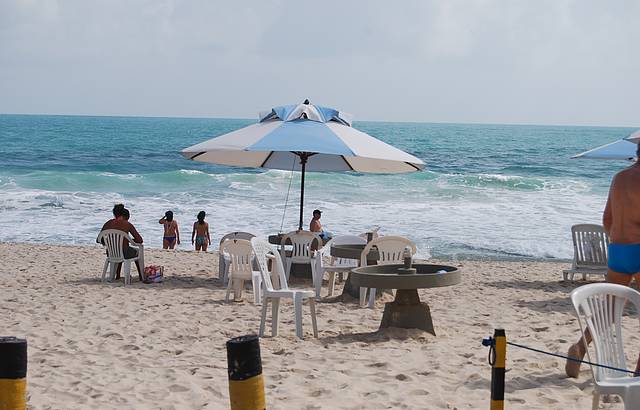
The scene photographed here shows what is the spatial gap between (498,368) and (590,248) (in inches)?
302

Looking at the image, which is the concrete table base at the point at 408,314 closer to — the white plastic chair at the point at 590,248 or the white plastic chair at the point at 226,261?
the white plastic chair at the point at 226,261

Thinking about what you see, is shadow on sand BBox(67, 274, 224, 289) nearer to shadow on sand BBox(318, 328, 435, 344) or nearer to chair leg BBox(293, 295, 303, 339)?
chair leg BBox(293, 295, 303, 339)

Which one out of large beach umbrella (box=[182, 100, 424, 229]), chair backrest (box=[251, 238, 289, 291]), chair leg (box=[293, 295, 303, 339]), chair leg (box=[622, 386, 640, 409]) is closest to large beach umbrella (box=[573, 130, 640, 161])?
large beach umbrella (box=[182, 100, 424, 229])

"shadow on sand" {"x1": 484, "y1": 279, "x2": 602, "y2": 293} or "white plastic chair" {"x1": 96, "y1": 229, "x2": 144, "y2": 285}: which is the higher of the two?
"white plastic chair" {"x1": 96, "y1": 229, "x2": 144, "y2": 285}

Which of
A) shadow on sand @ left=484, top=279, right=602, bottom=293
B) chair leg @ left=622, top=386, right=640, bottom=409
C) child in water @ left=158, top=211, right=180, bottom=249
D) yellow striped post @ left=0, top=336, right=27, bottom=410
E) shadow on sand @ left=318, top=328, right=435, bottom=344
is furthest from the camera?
child in water @ left=158, top=211, right=180, bottom=249

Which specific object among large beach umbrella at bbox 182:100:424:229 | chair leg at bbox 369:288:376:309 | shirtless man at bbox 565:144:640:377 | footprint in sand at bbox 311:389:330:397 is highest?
large beach umbrella at bbox 182:100:424:229

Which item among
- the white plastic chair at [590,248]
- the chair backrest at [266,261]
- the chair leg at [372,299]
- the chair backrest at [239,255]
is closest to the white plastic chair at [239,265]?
the chair backrest at [239,255]

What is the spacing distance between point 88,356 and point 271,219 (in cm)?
1676

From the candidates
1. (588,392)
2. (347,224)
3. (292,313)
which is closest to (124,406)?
(588,392)

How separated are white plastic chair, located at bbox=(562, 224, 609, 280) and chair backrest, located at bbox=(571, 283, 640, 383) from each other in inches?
234

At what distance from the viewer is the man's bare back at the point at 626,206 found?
5.68 metres

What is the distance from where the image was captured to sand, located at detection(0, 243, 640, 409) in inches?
220

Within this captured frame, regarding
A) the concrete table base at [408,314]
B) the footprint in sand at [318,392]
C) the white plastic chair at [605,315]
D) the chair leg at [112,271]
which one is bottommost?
the chair leg at [112,271]

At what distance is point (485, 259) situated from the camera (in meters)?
16.7
